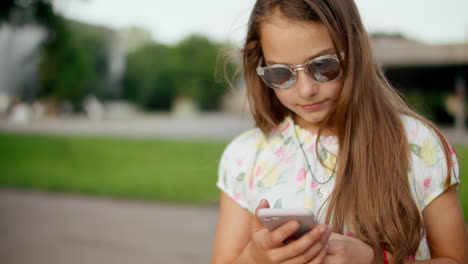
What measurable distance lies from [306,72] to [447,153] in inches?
20.0

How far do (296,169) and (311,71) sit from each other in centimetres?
35

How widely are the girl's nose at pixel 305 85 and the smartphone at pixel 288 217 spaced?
20.6 inches

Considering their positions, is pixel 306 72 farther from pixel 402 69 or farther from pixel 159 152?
pixel 402 69

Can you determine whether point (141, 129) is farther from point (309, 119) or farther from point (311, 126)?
point (309, 119)

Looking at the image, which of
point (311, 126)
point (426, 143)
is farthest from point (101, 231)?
point (426, 143)

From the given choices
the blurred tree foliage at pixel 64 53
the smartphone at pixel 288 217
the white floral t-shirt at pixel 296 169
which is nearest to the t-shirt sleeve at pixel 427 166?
the white floral t-shirt at pixel 296 169

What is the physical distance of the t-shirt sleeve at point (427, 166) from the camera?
147 cm

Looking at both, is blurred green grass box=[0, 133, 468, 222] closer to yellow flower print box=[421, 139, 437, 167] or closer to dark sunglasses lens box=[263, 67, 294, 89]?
yellow flower print box=[421, 139, 437, 167]

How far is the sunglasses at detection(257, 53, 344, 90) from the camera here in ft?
4.97

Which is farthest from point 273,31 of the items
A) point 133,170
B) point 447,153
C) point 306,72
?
point 133,170

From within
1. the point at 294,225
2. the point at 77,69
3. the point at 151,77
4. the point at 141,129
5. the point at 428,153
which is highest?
the point at 428,153

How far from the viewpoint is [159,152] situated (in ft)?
38.3

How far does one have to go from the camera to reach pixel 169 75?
52.7 meters

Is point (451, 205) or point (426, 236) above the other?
point (451, 205)
